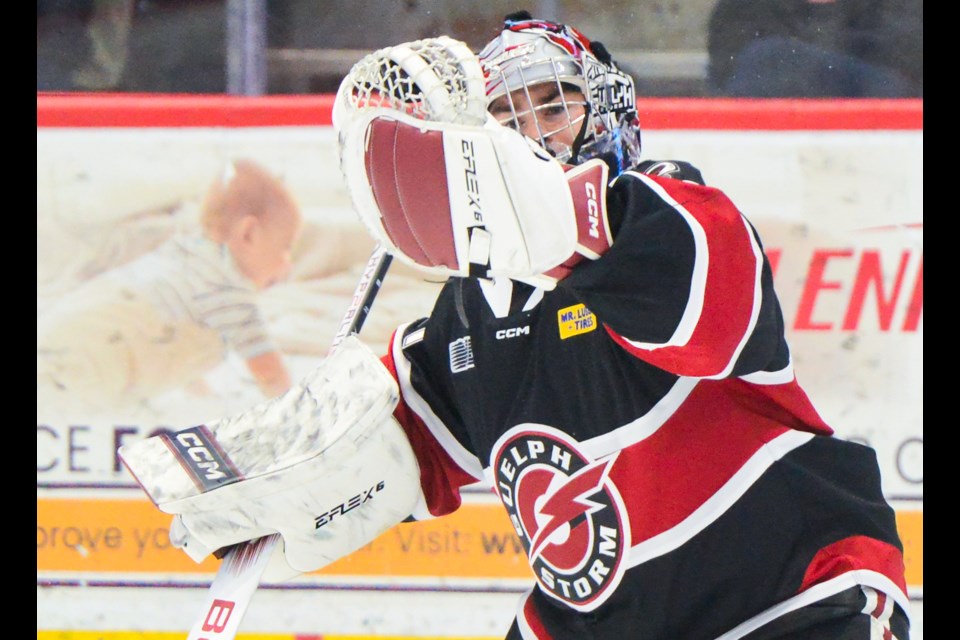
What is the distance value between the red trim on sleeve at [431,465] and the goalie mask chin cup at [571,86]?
41 cm

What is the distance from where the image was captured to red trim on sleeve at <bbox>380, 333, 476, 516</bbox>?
5.30ft

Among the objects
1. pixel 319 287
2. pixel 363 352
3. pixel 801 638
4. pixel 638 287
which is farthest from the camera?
pixel 319 287

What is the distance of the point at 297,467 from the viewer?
1493mm

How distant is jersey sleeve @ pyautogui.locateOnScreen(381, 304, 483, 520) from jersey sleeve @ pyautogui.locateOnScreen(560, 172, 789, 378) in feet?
1.78

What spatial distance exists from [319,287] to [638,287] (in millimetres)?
1413

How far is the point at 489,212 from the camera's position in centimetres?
105

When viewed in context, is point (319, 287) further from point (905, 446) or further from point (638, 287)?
point (638, 287)

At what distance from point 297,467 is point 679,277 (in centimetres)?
65

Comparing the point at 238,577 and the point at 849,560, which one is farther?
the point at 238,577

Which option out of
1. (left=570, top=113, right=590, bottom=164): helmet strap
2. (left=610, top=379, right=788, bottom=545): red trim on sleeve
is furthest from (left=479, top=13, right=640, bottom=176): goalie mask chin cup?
(left=610, top=379, right=788, bottom=545): red trim on sleeve

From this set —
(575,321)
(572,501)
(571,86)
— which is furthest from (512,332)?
(571,86)

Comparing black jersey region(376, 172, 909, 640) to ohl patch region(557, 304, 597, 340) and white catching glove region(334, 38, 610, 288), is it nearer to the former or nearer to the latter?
ohl patch region(557, 304, 597, 340)

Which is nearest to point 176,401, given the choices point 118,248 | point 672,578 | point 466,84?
point 118,248

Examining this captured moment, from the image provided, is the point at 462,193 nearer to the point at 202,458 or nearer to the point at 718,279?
the point at 718,279
